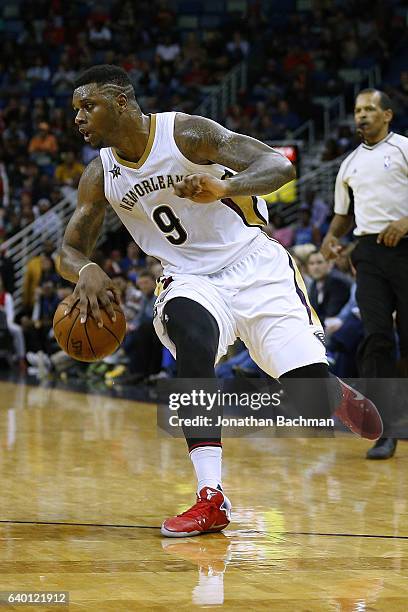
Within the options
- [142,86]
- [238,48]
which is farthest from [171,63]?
[238,48]

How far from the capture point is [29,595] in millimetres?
3033

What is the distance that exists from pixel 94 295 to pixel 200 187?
0.65m

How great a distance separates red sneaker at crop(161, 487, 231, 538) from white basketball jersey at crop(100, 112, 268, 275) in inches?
35.3

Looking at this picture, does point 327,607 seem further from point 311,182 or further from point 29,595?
point 311,182

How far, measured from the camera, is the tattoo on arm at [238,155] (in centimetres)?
404

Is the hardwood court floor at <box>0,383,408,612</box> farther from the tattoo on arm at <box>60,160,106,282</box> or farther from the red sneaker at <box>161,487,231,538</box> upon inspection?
the tattoo on arm at <box>60,160,106,282</box>

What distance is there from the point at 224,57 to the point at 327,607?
1768cm

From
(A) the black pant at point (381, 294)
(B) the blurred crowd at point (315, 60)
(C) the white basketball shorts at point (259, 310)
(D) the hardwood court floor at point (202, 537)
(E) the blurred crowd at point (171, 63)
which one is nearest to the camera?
(D) the hardwood court floor at point (202, 537)

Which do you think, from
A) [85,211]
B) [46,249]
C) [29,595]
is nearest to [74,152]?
[46,249]

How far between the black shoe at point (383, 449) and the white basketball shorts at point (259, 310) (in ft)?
6.17

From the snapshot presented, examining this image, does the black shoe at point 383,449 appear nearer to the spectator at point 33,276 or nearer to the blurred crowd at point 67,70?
the spectator at point 33,276

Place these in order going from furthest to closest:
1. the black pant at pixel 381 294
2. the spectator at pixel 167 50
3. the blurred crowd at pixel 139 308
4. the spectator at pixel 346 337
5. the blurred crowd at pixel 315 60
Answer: the spectator at pixel 167 50 < the blurred crowd at pixel 315 60 < the blurred crowd at pixel 139 308 < the spectator at pixel 346 337 < the black pant at pixel 381 294

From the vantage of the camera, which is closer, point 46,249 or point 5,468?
point 5,468

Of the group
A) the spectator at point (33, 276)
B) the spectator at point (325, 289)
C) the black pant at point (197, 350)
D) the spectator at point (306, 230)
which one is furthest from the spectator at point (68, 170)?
the black pant at point (197, 350)
